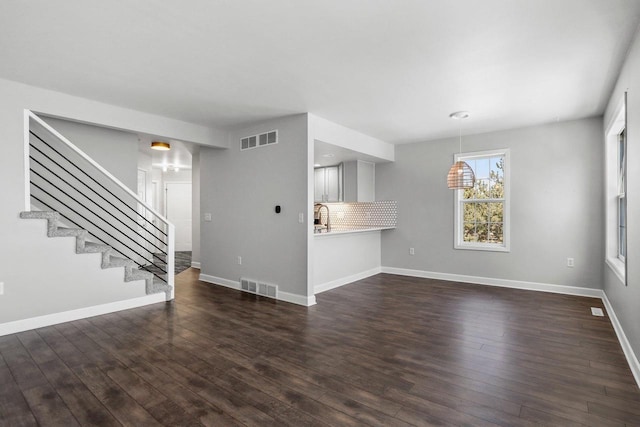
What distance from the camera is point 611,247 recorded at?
14.0 feet

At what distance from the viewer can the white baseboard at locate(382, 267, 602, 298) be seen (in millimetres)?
4891

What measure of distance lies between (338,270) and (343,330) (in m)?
2.13

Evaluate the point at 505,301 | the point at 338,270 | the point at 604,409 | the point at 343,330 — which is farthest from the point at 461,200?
the point at 604,409

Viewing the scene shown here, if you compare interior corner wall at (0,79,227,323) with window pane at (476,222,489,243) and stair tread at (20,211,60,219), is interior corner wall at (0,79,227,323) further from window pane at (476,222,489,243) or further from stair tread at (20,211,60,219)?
window pane at (476,222,489,243)


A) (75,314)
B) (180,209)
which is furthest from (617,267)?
(180,209)

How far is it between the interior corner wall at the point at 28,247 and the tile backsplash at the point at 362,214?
448 cm

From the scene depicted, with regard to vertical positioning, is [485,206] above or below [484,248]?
above

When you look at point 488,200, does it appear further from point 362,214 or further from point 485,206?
point 362,214

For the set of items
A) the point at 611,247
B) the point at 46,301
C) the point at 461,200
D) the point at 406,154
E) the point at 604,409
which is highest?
the point at 406,154

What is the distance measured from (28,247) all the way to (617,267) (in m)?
6.28

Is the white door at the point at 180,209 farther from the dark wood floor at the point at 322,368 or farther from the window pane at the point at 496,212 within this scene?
the window pane at the point at 496,212

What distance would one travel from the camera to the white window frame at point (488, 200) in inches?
214

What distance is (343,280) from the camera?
18.7ft

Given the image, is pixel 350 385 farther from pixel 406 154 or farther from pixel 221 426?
pixel 406 154
